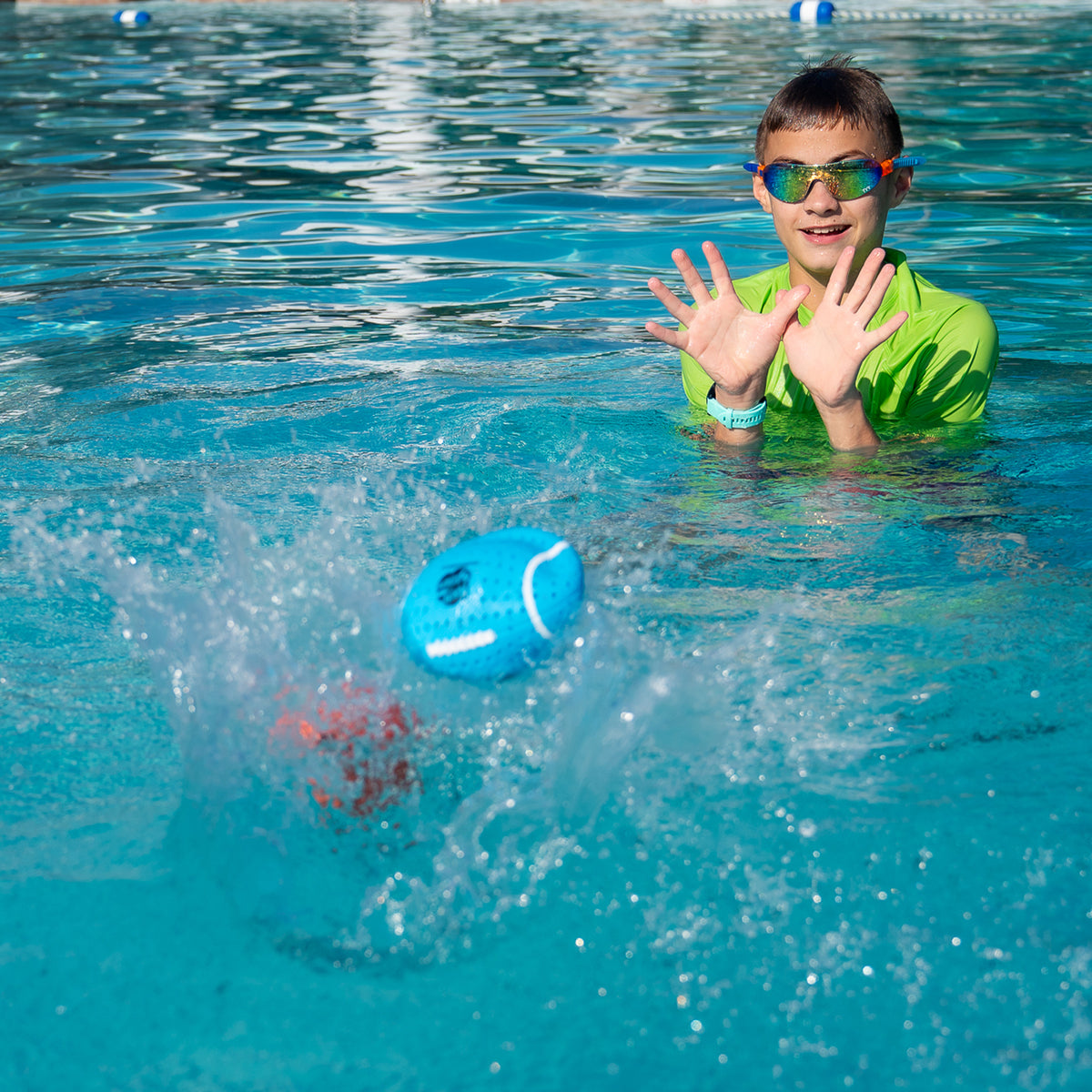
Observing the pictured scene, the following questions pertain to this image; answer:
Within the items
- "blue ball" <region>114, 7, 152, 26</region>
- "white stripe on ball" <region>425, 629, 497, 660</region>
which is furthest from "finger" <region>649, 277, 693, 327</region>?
"blue ball" <region>114, 7, 152, 26</region>

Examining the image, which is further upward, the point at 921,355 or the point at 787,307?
the point at 787,307

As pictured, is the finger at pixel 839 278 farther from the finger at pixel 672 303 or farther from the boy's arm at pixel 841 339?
the finger at pixel 672 303

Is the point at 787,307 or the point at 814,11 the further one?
the point at 814,11

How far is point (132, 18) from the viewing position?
2344 cm

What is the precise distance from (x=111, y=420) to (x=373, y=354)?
Answer: 4.55 ft

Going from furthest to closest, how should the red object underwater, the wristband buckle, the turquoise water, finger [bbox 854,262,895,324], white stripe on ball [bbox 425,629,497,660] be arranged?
the wristband buckle < finger [bbox 854,262,895,324] < white stripe on ball [bbox 425,629,497,660] < the red object underwater < the turquoise water

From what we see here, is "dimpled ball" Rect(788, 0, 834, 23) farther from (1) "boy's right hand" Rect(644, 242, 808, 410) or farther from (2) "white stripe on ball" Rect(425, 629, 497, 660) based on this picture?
(2) "white stripe on ball" Rect(425, 629, 497, 660)

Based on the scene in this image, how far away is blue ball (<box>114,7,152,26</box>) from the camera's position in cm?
2332

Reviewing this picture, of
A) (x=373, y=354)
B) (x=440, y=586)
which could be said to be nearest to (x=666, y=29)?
(x=373, y=354)

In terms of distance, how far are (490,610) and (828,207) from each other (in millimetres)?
1869

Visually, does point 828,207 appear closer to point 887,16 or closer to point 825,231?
point 825,231

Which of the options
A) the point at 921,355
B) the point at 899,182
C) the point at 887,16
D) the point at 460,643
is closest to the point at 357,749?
the point at 460,643

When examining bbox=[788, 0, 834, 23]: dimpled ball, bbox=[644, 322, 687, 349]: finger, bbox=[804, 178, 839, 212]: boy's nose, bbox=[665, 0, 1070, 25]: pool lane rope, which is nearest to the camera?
bbox=[644, 322, 687, 349]: finger

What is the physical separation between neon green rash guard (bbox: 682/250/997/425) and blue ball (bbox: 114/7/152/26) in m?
22.7
